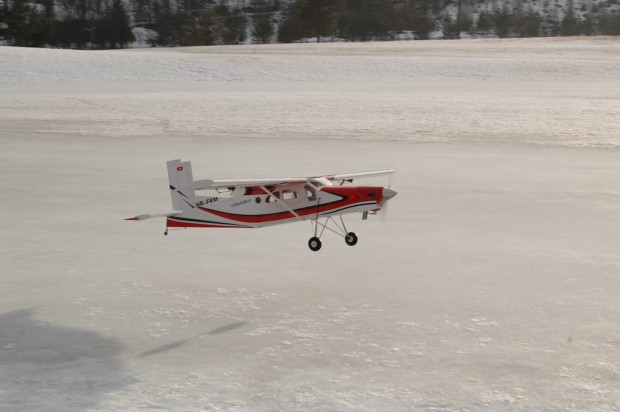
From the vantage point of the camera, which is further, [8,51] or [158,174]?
[8,51]

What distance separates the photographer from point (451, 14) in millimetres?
119375

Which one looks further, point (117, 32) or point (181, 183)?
point (117, 32)

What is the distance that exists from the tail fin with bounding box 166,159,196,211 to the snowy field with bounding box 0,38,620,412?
8.45 ft

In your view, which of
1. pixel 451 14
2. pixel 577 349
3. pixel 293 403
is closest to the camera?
pixel 293 403

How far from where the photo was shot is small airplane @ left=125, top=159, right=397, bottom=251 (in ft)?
45.6

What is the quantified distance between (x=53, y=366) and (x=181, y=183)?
3.75m

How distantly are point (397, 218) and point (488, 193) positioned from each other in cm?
434

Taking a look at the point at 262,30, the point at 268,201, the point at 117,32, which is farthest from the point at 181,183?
the point at 262,30

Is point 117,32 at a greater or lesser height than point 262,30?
lesser

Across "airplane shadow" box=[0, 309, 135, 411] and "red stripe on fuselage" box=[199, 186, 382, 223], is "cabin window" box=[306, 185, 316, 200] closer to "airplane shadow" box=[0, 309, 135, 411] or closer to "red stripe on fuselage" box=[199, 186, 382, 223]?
"red stripe on fuselage" box=[199, 186, 382, 223]

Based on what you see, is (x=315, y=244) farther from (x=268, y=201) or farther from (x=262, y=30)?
(x=262, y=30)

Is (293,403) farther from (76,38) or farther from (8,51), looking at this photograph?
(76,38)

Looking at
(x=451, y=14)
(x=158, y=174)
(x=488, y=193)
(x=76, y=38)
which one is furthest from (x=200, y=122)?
(x=451, y=14)

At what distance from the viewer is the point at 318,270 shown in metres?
19.1
